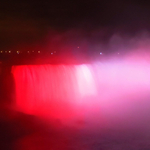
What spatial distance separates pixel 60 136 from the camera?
3.92 meters

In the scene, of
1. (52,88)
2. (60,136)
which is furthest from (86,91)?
(60,136)

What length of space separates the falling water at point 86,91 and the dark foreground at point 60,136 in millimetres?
579

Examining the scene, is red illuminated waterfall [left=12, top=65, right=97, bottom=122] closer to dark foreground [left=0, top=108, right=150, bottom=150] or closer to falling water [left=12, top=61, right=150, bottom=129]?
falling water [left=12, top=61, right=150, bottom=129]

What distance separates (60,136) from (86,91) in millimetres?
4003

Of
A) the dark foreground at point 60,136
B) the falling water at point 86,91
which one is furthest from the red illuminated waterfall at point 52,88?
the dark foreground at point 60,136

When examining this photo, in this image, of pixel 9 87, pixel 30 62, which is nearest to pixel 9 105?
pixel 9 87

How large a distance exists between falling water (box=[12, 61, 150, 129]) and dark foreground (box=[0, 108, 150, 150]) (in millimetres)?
579

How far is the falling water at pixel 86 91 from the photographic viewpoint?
214 inches

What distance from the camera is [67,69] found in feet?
24.8

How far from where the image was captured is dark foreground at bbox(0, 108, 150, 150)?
137 inches

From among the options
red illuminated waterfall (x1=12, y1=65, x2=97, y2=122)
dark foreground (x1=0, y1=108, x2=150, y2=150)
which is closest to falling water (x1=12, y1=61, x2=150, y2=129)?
red illuminated waterfall (x1=12, y1=65, x2=97, y2=122)

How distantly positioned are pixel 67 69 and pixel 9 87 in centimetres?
245

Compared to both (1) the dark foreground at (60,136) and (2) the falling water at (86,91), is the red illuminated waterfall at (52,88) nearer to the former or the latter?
(2) the falling water at (86,91)

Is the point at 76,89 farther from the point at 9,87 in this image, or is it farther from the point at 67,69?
the point at 9,87
